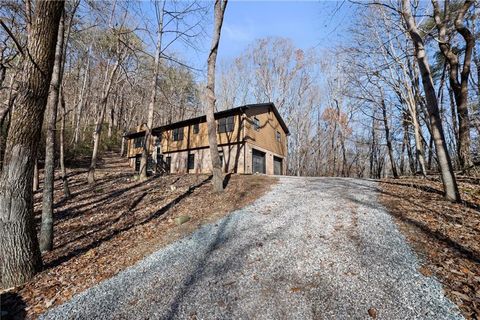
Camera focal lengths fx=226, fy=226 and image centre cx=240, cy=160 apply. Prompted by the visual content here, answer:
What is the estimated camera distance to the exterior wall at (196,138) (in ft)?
55.4

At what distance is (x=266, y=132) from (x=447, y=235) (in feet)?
51.6

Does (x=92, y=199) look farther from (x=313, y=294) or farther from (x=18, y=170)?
(x=313, y=294)

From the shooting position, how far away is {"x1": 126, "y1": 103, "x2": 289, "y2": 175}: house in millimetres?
16719

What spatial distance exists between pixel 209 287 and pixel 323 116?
2822 cm

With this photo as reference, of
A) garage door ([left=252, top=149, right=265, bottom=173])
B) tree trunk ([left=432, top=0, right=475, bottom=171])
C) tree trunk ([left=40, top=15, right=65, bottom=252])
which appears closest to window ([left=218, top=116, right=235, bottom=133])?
garage door ([left=252, top=149, right=265, bottom=173])

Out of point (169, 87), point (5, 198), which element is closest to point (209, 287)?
point (5, 198)

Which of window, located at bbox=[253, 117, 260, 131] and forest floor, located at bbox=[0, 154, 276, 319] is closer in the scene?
forest floor, located at bbox=[0, 154, 276, 319]

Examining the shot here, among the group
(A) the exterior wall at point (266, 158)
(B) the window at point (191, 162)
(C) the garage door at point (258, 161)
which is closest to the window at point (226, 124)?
(A) the exterior wall at point (266, 158)

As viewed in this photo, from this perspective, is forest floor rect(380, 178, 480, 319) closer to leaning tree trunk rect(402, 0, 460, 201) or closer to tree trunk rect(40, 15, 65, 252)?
leaning tree trunk rect(402, 0, 460, 201)

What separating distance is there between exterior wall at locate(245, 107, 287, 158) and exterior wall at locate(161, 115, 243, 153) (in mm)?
762

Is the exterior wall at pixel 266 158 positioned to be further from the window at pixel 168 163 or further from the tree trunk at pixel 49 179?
the tree trunk at pixel 49 179

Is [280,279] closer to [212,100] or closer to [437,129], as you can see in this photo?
[437,129]

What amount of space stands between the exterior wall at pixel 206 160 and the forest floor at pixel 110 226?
499 cm

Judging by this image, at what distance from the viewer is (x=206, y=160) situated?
18.4 m
